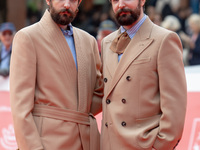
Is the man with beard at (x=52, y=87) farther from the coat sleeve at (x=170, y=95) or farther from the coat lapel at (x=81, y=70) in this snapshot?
the coat sleeve at (x=170, y=95)

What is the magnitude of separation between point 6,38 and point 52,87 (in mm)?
3890

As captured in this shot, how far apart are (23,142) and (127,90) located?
997mm

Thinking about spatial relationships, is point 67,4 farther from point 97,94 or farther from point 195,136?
point 195,136

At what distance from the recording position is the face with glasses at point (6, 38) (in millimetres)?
7158

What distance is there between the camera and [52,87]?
12.2 feet

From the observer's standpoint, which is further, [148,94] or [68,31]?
[68,31]

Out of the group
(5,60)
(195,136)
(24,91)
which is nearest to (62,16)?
(24,91)

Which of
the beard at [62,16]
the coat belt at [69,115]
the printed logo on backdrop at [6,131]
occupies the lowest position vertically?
the printed logo on backdrop at [6,131]

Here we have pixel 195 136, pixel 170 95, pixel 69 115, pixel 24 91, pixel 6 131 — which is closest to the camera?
pixel 170 95

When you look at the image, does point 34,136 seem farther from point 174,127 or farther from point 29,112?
point 174,127

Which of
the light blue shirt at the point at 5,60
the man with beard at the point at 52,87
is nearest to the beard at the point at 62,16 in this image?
the man with beard at the point at 52,87

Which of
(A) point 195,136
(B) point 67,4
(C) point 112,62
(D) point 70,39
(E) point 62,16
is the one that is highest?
(B) point 67,4

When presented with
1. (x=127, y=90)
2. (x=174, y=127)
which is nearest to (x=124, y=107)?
(x=127, y=90)

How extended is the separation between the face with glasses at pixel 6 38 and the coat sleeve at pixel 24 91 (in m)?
3.49
